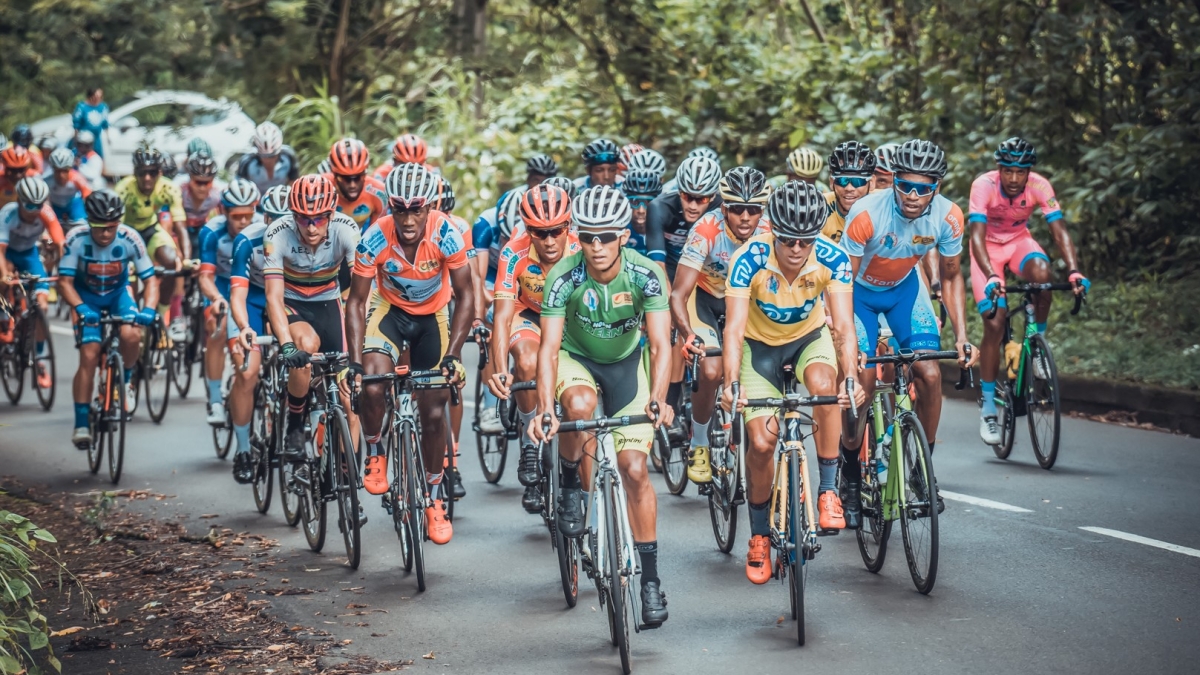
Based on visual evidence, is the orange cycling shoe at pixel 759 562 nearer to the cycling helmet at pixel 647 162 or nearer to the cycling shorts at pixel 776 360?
the cycling shorts at pixel 776 360

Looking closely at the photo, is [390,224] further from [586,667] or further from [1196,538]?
[1196,538]

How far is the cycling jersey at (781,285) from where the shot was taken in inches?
286

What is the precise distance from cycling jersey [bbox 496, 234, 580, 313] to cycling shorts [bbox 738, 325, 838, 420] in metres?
1.15

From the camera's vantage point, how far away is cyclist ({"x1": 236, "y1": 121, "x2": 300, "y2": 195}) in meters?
13.4

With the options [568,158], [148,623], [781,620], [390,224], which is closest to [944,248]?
[781,620]

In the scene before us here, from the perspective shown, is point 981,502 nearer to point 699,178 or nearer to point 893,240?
point 893,240

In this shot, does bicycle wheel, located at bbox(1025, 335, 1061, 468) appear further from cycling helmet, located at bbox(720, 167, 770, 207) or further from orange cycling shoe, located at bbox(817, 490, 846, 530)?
orange cycling shoe, located at bbox(817, 490, 846, 530)

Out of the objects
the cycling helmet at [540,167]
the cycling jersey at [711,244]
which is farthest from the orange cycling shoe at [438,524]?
the cycling helmet at [540,167]

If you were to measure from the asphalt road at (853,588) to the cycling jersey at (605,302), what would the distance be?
137cm

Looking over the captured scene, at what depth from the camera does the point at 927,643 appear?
6398 mm

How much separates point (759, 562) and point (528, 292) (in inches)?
111

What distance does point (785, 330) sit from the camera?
24.5 ft

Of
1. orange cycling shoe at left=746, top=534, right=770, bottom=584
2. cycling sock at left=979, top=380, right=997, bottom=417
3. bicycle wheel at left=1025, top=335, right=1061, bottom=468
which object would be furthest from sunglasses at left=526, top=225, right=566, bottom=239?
cycling sock at left=979, top=380, right=997, bottom=417

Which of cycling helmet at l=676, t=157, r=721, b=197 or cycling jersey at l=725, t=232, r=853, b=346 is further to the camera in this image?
cycling helmet at l=676, t=157, r=721, b=197
